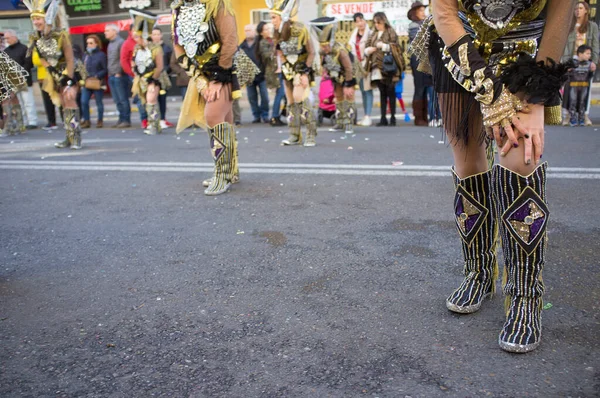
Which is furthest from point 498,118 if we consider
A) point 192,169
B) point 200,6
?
point 192,169

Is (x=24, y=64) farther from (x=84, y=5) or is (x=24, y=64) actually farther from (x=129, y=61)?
(x=84, y=5)

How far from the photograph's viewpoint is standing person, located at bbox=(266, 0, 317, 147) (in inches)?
315

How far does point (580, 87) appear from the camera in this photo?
10.0 m

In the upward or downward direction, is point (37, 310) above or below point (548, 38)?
below

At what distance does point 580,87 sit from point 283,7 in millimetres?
5618

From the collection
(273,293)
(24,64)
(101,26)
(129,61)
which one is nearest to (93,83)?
(129,61)

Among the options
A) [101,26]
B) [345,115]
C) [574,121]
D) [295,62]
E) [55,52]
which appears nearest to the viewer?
[55,52]

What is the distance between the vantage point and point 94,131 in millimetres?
12305

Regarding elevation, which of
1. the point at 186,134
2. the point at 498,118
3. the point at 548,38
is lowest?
the point at 186,134

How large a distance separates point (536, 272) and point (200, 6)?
3980 mm

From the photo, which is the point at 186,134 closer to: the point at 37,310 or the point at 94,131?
the point at 94,131

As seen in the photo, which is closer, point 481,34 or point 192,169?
point 481,34

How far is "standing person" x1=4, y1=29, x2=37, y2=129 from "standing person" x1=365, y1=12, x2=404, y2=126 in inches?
283

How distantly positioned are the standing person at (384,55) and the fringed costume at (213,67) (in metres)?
5.89
